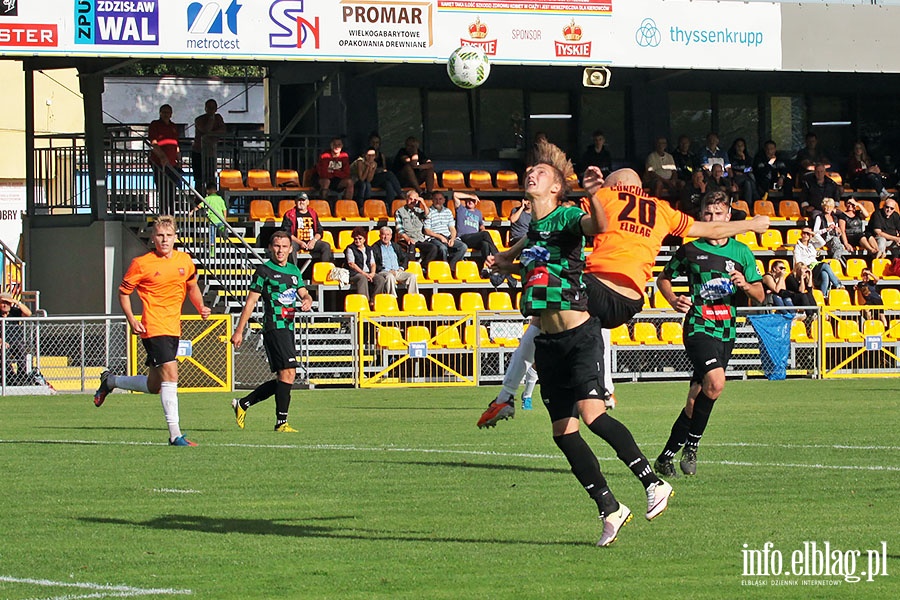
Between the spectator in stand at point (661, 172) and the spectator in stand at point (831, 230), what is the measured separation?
2.85m

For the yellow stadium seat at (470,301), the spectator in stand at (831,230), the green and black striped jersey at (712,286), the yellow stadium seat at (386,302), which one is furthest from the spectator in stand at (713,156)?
the green and black striped jersey at (712,286)

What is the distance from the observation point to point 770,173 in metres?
31.5

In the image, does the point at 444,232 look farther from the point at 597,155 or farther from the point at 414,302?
the point at 597,155

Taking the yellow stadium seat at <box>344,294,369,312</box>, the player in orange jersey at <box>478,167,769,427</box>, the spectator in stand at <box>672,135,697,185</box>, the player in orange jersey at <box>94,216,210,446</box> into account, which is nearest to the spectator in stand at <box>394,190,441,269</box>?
the yellow stadium seat at <box>344,294,369,312</box>

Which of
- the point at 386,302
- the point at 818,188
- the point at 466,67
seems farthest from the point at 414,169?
the point at 818,188

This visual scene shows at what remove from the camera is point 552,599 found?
5980 millimetres

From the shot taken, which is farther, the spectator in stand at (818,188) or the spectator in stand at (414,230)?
the spectator in stand at (818,188)

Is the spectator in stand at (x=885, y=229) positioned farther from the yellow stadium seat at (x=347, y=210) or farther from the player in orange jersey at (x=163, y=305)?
the player in orange jersey at (x=163, y=305)

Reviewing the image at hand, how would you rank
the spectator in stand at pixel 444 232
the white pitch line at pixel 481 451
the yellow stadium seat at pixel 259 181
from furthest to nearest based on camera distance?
the yellow stadium seat at pixel 259 181 < the spectator in stand at pixel 444 232 < the white pitch line at pixel 481 451

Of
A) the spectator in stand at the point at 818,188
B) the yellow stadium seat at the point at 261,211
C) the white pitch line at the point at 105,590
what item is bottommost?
the white pitch line at the point at 105,590

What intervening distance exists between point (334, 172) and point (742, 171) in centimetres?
882

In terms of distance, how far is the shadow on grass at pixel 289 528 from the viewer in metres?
7.54

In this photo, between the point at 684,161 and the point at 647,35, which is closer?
the point at 647,35

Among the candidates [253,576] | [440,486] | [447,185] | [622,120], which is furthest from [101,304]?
[253,576]
